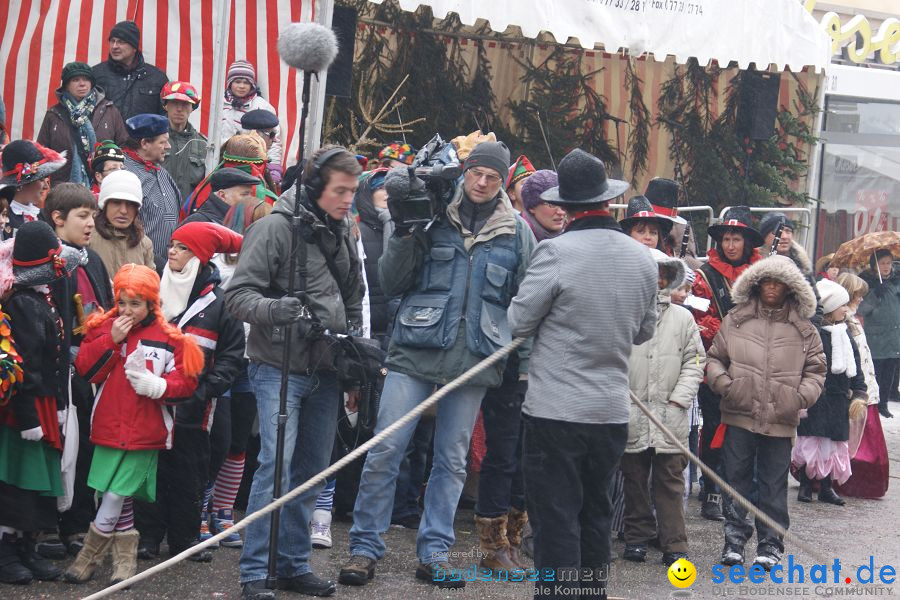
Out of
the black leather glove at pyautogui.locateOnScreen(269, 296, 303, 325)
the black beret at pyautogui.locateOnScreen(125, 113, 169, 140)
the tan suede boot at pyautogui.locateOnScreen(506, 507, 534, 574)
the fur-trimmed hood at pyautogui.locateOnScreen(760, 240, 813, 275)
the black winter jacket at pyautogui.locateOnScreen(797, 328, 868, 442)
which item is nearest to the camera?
the black leather glove at pyautogui.locateOnScreen(269, 296, 303, 325)

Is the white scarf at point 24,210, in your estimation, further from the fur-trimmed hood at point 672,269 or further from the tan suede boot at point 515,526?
the fur-trimmed hood at point 672,269

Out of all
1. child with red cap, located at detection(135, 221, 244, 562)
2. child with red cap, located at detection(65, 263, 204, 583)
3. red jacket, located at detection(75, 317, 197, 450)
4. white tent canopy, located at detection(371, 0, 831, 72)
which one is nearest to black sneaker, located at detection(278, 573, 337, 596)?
child with red cap, located at detection(135, 221, 244, 562)

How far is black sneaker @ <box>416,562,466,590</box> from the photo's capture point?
5.86 metres

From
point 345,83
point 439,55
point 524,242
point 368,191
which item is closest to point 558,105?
point 439,55

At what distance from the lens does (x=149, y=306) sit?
220 inches

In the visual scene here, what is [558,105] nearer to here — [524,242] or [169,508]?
[524,242]

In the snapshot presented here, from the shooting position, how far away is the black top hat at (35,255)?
17.7 ft

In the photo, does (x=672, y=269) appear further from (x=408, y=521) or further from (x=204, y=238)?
Result: (x=204, y=238)

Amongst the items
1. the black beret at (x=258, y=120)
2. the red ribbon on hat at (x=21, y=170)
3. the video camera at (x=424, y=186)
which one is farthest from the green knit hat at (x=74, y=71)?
the video camera at (x=424, y=186)

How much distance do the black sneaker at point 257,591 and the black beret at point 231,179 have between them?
7.91 ft

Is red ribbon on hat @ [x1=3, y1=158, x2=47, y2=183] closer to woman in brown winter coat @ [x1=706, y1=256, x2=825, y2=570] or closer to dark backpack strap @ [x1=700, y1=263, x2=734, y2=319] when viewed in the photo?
woman in brown winter coat @ [x1=706, y1=256, x2=825, y2=570]

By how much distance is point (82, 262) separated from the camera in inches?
228

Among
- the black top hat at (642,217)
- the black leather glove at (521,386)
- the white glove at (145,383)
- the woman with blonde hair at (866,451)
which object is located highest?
the black top hat at (642,217)

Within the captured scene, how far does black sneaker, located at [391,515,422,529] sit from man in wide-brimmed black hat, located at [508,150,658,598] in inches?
83.6
